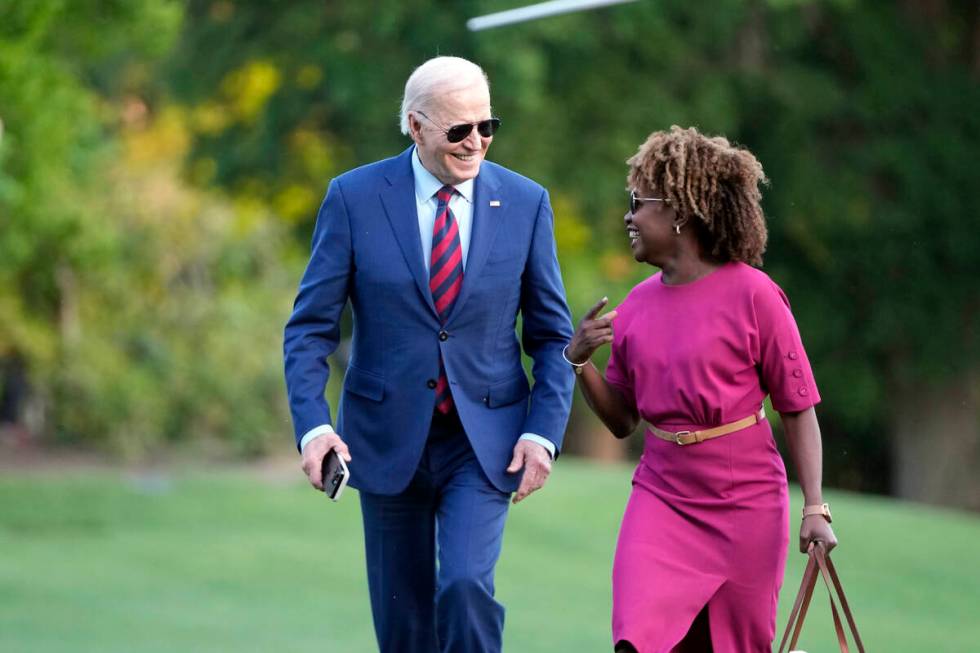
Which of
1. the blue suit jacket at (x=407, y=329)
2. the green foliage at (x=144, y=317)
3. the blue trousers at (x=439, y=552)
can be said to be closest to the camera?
the blue trousers at (x=439, y=552)

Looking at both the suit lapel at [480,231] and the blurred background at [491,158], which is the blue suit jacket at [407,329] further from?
the blurred background at [491,158]

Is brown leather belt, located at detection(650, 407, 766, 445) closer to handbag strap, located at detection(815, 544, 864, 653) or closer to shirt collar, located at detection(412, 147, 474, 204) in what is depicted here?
handbag strap, located at detection(815, 544, 864, 653)

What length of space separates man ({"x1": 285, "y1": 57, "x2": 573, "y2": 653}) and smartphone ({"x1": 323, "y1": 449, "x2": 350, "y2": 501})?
0.19 ft

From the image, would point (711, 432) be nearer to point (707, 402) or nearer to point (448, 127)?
point (707, 402)

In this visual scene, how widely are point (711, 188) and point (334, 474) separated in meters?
1.29

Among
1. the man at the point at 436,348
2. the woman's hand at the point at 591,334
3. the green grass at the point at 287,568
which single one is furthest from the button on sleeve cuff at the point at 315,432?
the green grass at the point at 287,568

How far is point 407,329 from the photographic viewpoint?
5.31m

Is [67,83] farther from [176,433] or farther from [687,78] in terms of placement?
[687,78]

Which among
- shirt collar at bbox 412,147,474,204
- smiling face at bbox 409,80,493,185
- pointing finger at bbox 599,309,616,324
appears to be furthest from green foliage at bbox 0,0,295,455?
pointing finger at bbox 599,309,616,324

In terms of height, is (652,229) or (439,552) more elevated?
(652,229)

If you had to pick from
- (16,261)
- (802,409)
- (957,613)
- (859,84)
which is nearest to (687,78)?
(859,84)

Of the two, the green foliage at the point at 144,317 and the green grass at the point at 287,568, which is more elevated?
the green foliage at the point at 144,317

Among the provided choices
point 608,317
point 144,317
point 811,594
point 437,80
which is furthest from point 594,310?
point 144,317

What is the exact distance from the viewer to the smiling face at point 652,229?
203 inches
